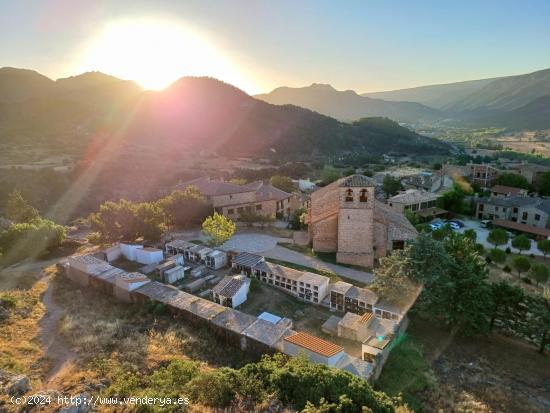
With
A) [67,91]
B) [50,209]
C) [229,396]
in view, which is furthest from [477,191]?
[67,91]

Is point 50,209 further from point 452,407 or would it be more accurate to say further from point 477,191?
point 477,191

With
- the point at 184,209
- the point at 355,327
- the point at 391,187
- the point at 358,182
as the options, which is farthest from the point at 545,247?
the point at 184,209

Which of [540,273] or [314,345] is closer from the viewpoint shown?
[314,345]

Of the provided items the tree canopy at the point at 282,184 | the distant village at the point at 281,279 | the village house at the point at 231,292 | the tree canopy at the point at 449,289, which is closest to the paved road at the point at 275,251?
the distant village at the point at 281,279

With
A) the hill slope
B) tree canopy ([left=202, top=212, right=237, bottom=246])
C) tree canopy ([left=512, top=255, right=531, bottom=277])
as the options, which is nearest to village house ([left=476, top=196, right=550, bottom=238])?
tree canopy ([left=512, top=255, right=531, bottom=277])

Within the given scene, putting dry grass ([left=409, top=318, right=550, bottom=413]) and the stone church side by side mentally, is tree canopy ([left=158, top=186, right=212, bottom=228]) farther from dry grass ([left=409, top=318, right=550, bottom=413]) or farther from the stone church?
dry grass ([left=409, top=318, right=550, bottom=413])

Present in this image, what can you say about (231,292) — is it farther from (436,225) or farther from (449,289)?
(436,225)

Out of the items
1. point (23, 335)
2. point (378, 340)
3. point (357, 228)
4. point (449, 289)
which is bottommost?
point (378, 340)

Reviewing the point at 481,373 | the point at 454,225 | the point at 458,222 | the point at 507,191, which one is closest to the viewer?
the point at 481,373
